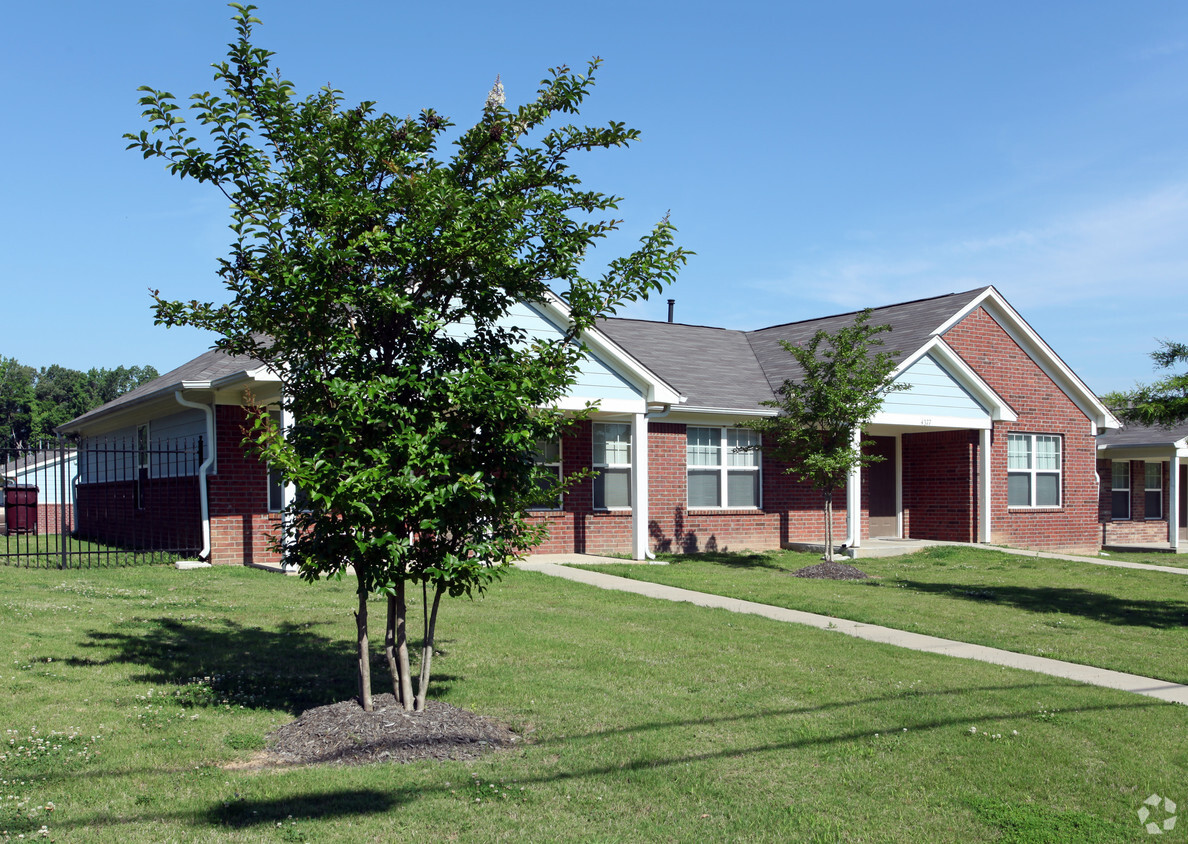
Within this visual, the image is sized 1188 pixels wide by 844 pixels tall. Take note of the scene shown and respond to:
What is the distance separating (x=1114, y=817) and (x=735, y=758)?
2.12 meters

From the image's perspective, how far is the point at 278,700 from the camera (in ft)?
25.3

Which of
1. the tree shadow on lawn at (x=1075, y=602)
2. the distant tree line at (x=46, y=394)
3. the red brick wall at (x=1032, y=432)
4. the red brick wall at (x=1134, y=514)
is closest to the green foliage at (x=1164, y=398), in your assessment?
the tree shadow on lawn at (x=1075, y=602)

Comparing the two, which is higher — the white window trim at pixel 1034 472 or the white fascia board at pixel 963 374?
the white fascia board at pixel 963 374

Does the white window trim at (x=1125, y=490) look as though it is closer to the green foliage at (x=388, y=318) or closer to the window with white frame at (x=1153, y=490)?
the window with white frame at (x=1153, y=490)

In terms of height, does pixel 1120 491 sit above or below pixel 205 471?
below

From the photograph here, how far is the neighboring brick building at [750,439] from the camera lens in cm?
1662

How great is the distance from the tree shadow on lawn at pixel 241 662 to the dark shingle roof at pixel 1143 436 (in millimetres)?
23303

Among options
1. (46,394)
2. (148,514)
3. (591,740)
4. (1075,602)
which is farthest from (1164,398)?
(46,394)

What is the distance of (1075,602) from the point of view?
14.3m

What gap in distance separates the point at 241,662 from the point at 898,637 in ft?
22.1

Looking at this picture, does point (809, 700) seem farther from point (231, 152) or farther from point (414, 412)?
point (231, 152)

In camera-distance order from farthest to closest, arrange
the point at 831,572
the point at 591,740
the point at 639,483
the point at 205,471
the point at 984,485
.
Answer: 1. the point at 984,485
2. the point at 639,483
3. the point at 831,572
4. the point at 205,471
5. the point at 591,740

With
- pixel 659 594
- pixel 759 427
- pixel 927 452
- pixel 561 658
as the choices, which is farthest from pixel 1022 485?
pixel 561 658

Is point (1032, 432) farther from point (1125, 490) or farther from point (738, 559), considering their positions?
point (738, 559)
